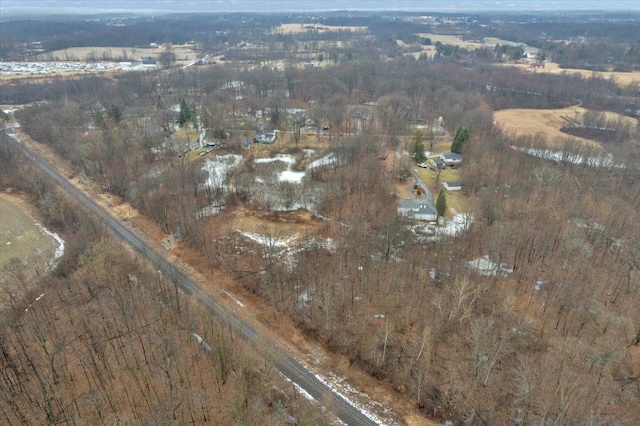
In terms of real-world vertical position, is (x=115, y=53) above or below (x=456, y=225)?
above

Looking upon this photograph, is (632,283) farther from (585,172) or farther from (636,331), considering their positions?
(585,172)

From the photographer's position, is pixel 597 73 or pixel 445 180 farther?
pixel 597 73

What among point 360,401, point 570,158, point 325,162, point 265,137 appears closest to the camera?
point 360,401

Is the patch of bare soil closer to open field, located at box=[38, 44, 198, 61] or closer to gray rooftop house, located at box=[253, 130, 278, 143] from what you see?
gray rooftop house, located at box=[253, 130, 278, 143]

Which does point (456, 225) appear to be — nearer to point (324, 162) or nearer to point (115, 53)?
point (324, 162)

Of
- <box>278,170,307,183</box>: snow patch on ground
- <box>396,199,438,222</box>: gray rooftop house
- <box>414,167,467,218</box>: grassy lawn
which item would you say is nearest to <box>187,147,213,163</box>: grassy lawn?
<box>278,170,307,183</box>: snow patch on ground

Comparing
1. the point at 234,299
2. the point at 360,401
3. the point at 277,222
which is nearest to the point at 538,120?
the point at 277,222

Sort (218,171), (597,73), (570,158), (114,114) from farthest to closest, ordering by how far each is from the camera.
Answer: (597,73) < (114,114) < (218,171) < (570,158)
